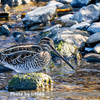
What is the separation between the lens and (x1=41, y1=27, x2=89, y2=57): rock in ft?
28.7

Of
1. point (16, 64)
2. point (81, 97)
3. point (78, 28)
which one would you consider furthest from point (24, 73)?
point (78, 28)

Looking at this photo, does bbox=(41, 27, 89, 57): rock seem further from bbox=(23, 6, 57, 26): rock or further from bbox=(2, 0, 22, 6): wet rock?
bbox=(2, 0, 22, 6): wet rock

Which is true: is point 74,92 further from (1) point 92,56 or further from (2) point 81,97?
(1) point 92,56

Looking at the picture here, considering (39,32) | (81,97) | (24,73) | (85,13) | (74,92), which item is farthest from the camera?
(85,13)

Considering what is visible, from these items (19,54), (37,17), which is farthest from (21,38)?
(19,54)

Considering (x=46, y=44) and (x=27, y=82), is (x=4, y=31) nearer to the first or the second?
(x=46, y=44)

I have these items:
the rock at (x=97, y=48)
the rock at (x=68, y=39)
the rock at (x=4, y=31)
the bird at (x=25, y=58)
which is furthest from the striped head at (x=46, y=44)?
the rock at (x=4, y=31)

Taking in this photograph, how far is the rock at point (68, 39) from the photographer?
344 inches

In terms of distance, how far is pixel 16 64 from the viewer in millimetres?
5879

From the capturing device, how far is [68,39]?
936 cm

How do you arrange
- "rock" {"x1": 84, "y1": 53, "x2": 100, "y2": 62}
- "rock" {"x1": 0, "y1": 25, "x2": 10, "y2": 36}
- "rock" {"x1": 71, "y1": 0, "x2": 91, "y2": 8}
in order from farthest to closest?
"rock" {"x1": 71, "y1": 0, "x2": 91, "y2": 8} < "rock" {"x1": 0, "y1": 25, "x2": 10, "y2": 36} < "rock" {"x1": 84, "y1": 53, "x2": 100, "y2": 62}

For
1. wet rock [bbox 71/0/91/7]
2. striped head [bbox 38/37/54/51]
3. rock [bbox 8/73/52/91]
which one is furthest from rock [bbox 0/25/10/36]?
wet rock [bbox 71/0/91/7]

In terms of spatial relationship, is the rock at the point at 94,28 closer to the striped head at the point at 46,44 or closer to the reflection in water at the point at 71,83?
the reflection in water at the point at 71,83

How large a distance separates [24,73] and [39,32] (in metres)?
5.94
